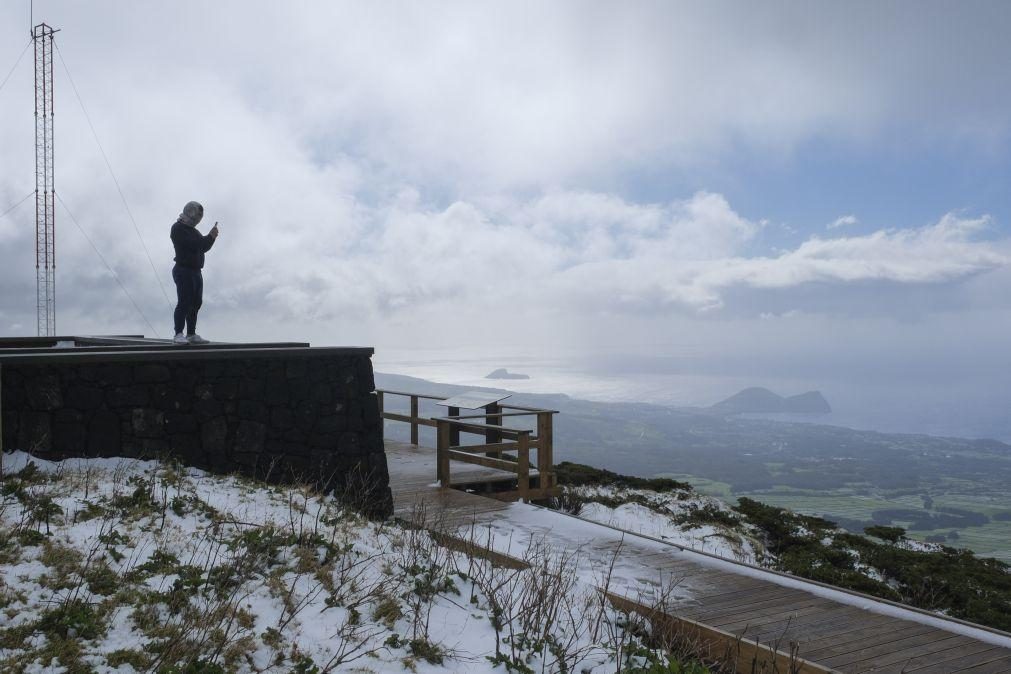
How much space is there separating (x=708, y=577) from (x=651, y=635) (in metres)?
1.42

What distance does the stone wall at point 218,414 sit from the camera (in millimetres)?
7312

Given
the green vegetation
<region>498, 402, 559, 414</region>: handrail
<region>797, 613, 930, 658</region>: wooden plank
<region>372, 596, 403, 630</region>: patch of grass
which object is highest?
<region>498, 402, 559, 414</region>: handrail

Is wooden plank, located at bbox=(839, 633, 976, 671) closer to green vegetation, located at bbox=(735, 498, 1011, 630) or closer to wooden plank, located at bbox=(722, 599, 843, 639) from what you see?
wooden plank, located at bbox=(722, 599, 843, 639)

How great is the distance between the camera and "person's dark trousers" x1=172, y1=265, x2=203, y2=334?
10578 millimetres

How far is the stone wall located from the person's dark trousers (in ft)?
9.33

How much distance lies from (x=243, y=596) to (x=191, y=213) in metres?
7.36

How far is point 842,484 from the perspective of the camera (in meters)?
112

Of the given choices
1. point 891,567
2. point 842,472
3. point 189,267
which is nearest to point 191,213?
point 189,267

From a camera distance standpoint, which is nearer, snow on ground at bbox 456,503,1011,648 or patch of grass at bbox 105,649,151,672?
patch of grass at bbox 105,649,151,672

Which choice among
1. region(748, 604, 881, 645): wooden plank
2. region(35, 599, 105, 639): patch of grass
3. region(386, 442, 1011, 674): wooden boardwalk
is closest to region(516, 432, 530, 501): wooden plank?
region(386, 442, 1011, 674): wooden boardwalk

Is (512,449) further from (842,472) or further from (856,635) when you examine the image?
(842,472)

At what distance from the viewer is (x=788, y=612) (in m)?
5.61

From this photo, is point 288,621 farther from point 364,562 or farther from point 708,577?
point 708,577

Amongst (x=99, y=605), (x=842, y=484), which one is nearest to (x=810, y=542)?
(x=99, y=605)
